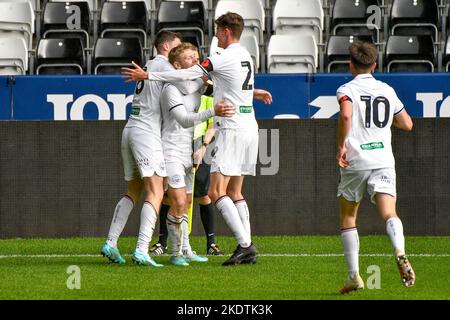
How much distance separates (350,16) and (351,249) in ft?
34.0

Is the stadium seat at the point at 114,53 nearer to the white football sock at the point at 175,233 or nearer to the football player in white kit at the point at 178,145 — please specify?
the football player in white kit at the point at 178,145

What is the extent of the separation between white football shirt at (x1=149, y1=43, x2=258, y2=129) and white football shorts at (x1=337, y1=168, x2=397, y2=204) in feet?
8.19

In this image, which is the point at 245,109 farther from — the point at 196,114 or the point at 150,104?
the point at 150,104

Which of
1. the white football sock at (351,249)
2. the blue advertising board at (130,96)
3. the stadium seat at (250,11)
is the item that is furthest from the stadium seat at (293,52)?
the white football sock at (351,249)

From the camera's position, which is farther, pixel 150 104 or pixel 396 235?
pixel 150 104

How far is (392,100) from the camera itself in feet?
33.7

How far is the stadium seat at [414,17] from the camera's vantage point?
19844 mm

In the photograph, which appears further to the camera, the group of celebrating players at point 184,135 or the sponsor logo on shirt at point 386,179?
the group of celebrating players at point 184,135

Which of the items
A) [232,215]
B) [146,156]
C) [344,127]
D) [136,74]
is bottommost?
[232,215]

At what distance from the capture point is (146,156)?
488 inches

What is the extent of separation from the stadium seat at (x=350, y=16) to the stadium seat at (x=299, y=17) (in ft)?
0.77

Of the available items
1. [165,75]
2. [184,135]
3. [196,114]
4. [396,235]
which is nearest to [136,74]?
[165,75]

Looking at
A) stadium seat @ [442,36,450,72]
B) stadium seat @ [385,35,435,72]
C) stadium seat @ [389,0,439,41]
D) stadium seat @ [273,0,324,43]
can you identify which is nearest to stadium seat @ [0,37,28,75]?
stadium seat @ [273,0,324,43]

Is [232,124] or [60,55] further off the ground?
[60,55]
